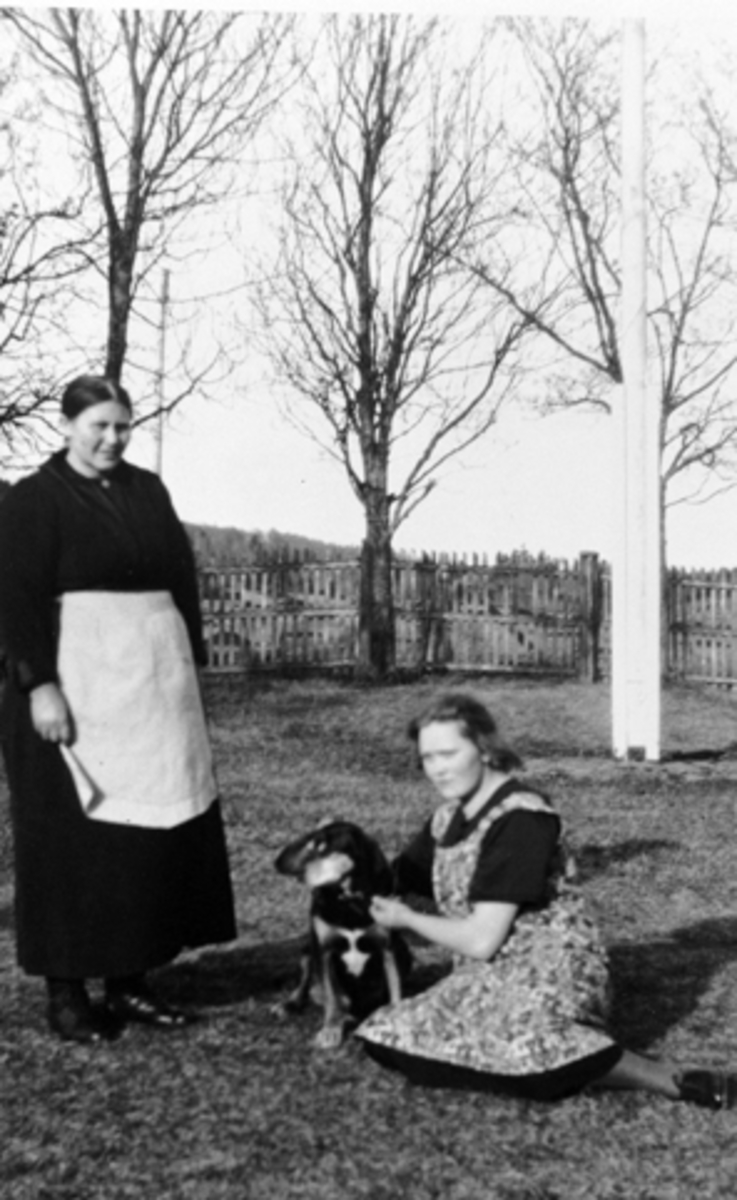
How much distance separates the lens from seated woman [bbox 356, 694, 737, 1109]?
3768 mm

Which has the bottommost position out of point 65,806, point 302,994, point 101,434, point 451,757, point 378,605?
point 302,994

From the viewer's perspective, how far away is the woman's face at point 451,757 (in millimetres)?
3828

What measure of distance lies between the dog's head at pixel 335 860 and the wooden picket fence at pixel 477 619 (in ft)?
54.2

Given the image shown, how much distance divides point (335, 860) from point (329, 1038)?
1.77 ft

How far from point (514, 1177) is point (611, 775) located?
7.61 metres

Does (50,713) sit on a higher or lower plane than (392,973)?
higher

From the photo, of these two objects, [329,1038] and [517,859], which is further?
[329,1038]

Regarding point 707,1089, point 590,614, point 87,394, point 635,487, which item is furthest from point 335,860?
point 590,614

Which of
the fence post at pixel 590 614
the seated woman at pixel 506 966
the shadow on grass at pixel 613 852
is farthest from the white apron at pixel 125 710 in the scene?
the fence post at pixel 590 614

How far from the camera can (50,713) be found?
4180 mm

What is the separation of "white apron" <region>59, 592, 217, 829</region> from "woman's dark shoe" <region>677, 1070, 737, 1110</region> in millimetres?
1500

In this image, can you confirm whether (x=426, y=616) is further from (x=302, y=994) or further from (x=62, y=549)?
(x=62, y=549)

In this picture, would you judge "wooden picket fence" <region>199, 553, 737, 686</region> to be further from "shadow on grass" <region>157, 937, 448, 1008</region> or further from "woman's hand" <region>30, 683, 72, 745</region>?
"woman's hand" <region>30, 683, 72, 745</region>

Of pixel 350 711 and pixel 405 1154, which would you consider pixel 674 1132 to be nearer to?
pixel 405 1154
